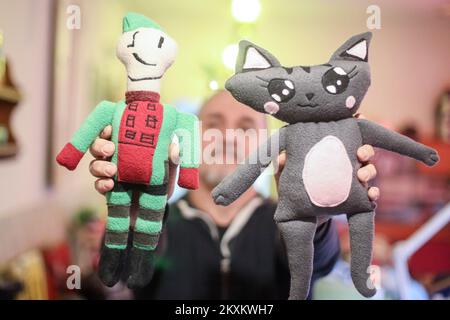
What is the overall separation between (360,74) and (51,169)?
1.03 metres

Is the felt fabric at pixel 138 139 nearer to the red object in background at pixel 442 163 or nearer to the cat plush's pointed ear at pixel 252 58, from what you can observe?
the cat plush's pointed ear at pixel 252 58

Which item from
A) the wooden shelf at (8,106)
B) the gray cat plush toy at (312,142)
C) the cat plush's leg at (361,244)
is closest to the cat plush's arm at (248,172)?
the gray cat plush toy at (312,142)

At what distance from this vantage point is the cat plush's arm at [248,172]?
16.8 inches

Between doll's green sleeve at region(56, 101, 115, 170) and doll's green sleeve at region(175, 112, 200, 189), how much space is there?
0.24ft

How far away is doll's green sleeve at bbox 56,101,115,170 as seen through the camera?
0.45m

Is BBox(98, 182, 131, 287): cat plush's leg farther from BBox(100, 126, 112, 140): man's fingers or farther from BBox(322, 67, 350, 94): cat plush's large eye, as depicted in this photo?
BBox(322, 67, 350, 94): cat plush's large eye

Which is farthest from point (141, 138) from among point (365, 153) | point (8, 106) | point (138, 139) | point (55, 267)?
point (55, 267)

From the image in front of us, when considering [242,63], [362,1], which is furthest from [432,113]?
[242,63]

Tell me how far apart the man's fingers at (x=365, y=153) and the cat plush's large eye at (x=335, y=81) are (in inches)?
2.4

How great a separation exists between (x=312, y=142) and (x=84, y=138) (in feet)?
0.74

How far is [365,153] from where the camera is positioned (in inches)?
17.3

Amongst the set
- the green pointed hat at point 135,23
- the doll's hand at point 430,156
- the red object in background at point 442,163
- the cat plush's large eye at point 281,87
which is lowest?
the red object in background at point 442,163

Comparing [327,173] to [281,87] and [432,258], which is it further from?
Answer: [432,258]

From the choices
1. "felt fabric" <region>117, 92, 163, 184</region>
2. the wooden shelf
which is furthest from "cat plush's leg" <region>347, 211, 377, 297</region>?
the wooden shelf
